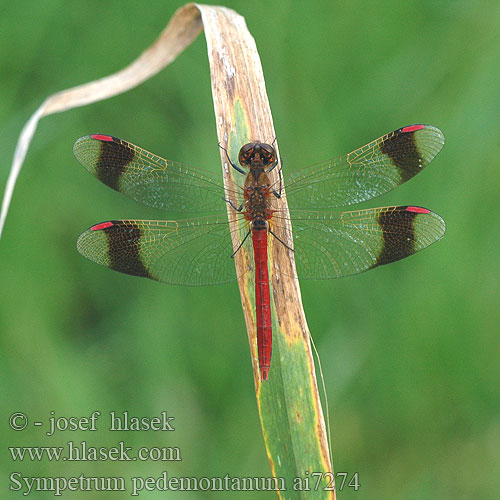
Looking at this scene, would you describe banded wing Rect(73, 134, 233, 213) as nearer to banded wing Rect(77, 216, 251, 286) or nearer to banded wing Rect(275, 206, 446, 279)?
banded wing Rect(77, 216, 251, 286)

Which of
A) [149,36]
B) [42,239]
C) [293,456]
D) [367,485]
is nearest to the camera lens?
[293,456]

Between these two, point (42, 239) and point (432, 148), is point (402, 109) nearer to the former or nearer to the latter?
point (432, 148)

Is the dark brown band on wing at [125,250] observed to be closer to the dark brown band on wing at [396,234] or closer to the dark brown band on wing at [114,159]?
the dark brown band on wing at [114,159]

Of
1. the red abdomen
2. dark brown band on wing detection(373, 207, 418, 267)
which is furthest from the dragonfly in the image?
the red abdomen

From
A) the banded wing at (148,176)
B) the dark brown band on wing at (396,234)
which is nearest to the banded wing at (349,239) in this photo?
the dark brown band on wing at (396,234)

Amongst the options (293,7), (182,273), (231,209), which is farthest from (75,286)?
(293,7)

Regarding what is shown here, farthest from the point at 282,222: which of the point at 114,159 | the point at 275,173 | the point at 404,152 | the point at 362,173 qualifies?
the point at 114,159

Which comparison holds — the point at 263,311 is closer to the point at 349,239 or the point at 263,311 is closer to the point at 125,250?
the point at 349,239
